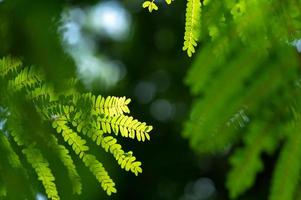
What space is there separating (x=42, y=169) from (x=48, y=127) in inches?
10.2

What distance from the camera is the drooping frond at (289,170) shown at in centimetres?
167

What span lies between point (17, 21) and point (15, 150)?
17.6 inches

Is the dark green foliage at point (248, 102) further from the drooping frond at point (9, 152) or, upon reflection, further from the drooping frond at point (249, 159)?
the drooping frond at point (9, 152)

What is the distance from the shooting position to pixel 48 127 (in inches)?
57.6

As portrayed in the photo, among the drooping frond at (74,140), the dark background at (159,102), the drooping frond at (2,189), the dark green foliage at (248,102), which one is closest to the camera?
the drooping frond at (2,189)

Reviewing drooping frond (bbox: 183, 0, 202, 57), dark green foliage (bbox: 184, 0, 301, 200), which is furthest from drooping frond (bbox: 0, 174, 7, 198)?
drooping frond (bbox: 183, 0, 202, 57)

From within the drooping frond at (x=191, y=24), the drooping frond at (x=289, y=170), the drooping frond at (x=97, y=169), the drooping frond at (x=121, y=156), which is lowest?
the drooping frond at (x=289, y=170)

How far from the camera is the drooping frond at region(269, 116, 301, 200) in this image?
167 cm

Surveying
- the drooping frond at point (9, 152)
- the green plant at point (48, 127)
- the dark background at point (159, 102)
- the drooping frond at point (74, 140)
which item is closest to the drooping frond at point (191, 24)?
the green plant at point (48, 127)

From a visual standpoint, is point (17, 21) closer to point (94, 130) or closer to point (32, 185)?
point (32, 185)

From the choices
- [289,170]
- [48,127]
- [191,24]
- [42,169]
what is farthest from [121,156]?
[48,127]

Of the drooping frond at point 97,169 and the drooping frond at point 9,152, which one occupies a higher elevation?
the drooping frond at point 97,169

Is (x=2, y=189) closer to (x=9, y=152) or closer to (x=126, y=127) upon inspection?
(x=9, y=152)

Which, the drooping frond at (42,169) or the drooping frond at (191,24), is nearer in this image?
the drooping frond at (42,169)
